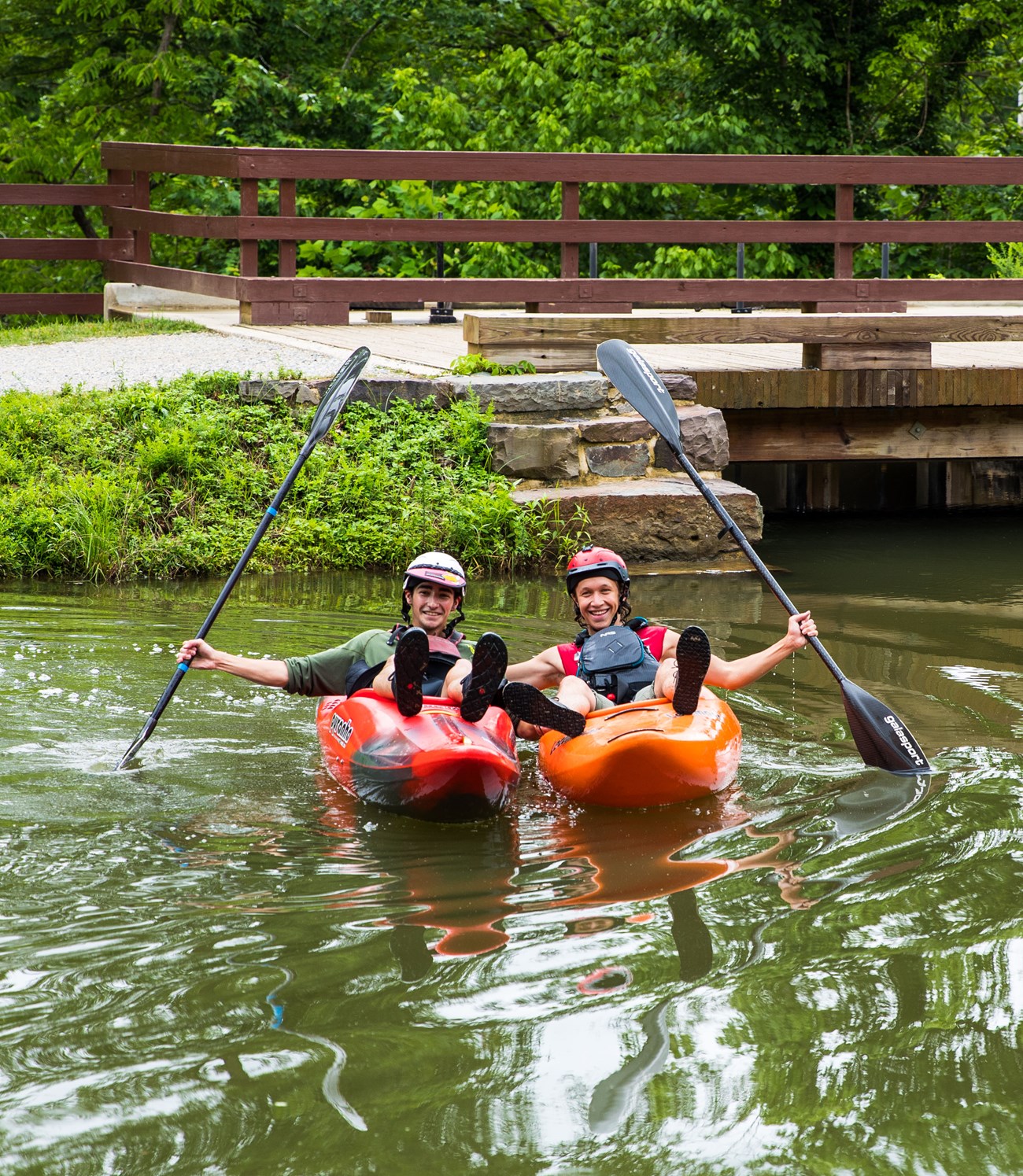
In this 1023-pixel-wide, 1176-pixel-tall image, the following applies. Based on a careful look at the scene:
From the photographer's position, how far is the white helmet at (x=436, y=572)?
17.6 feet

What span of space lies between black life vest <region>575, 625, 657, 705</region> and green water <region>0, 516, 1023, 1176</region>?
17.7 inches

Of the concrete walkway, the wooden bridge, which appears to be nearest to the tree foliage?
the concrete walkway

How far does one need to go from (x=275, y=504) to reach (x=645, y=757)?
2.00 m

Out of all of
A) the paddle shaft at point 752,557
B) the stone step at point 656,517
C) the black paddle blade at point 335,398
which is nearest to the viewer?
the paddle shaft at point 752,557

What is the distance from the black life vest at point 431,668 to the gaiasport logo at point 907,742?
1.62 meters

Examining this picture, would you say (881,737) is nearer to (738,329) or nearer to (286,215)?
(738,329)

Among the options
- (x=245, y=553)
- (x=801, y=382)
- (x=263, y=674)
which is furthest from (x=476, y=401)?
(x=263, y=674)

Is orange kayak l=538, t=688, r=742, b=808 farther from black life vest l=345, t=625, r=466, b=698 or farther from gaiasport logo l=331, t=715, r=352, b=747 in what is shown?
gaiasport logo l=331, t=715, r=352, b=747

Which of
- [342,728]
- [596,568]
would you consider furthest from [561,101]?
[342,728]

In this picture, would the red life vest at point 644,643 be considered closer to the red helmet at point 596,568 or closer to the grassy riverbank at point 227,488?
the red helmet at point 596,568

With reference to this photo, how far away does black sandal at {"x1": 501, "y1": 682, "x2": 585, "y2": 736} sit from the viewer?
493cm

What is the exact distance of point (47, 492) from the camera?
8.66 m

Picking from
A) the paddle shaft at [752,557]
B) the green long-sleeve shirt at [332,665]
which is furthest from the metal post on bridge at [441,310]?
the green long-sleeve shirt at [332,665]

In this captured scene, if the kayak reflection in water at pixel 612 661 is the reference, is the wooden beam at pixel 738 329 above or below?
above
